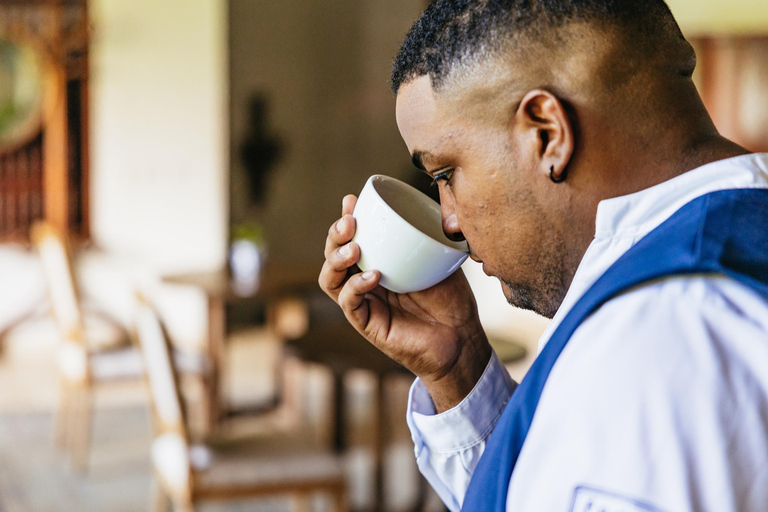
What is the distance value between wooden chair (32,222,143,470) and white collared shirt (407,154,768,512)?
3054 mm

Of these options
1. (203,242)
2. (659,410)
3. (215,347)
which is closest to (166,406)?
(215,347)

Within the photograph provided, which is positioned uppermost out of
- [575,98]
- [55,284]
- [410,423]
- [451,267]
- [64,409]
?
[575,98]

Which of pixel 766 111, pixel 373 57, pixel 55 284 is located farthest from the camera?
pixel 373 57

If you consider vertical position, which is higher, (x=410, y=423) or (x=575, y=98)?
(x=575, y=98)

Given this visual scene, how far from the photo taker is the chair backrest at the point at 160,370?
2.01 m

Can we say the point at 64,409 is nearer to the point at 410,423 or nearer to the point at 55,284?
the point at 55,284

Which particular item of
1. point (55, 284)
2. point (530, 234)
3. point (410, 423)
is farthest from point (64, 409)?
point (530, 234)

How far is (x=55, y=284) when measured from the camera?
358 centimetres

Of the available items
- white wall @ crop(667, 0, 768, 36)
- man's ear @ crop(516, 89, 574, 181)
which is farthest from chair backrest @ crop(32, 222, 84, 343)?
white wall @ crop(667, 0, 768, 36)

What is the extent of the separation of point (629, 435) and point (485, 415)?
1.31 ft

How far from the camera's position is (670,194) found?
583 millimetres

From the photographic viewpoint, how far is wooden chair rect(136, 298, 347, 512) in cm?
204

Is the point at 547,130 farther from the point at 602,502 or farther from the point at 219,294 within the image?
the point at 219,294

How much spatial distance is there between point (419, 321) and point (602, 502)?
1.53ft
